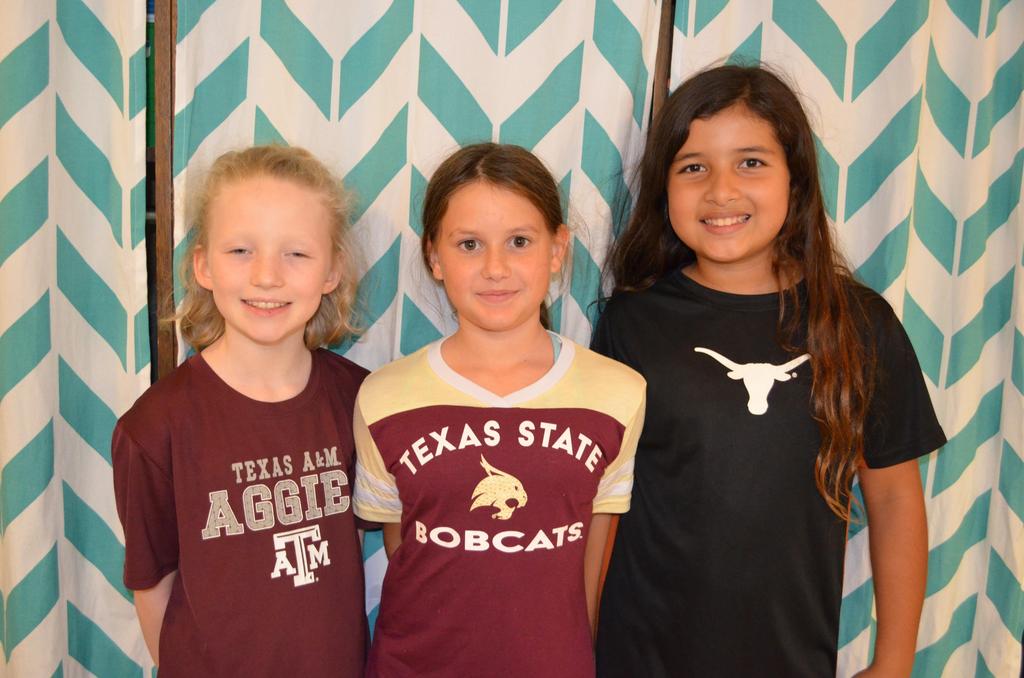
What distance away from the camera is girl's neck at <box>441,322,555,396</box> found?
4.27ft

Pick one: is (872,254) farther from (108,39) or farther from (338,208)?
(108,39)

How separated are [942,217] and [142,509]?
178 centimetres

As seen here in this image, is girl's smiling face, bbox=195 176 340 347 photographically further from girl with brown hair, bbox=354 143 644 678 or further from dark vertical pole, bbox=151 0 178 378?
dark vertical pole, bbox=151 0 178 378

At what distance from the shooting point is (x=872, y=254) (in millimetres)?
1709

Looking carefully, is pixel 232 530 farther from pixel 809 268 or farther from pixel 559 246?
pixel 809 268

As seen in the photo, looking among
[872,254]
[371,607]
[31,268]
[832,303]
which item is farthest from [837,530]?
[31,268]

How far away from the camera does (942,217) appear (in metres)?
1.71

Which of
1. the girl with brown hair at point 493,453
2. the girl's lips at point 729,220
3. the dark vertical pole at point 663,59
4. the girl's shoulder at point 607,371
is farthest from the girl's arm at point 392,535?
the dark vertical pole at point 663,59

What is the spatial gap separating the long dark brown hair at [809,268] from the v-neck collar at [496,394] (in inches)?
12.8

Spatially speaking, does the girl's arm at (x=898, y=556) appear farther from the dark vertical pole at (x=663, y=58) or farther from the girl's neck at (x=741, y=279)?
the dark vertical pole at (x=663, y=58)

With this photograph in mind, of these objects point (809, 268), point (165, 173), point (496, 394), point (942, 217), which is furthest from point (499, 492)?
point (942, 217)

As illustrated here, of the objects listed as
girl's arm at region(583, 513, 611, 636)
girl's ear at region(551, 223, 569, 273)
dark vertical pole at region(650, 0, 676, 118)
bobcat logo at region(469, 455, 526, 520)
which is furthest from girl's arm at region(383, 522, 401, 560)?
dark vertical pole at region(650, 0, 676, 118)

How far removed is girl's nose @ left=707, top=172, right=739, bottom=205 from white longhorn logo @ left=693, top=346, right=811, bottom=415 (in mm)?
305

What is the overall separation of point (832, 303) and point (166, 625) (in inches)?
51.8
